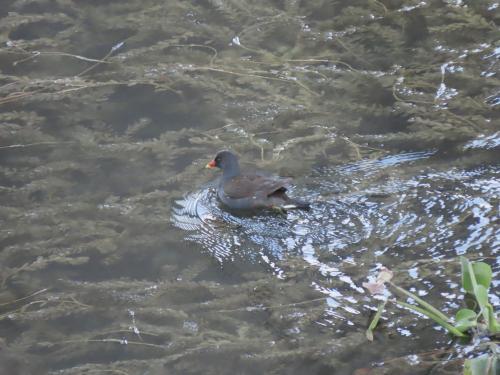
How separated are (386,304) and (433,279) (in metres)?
0.39

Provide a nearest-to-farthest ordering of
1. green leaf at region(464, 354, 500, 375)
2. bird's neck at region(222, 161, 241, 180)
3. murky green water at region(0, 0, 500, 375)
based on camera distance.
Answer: green leaf at region(464, 354, 500, 375) < murky green water at region(0, 0, 500, 375) < bird's neck at region(222, 161, 241, 180)

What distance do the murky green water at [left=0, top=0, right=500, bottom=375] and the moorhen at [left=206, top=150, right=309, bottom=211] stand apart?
11 cm

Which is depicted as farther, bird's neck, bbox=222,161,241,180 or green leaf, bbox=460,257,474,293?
bird's neck, bbox=222,161,241,180

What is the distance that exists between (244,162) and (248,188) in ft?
2.12

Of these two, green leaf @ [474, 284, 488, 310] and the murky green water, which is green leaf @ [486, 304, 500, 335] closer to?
green leaf @ [474, 284, 488, 310]

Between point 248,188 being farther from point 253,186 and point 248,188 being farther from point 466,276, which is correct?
point 466,276

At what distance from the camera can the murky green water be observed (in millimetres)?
5496

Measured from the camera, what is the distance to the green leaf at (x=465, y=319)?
16.2 feet

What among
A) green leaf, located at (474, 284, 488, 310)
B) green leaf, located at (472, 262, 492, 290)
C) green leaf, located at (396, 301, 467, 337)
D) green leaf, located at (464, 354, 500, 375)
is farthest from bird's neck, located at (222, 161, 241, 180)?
green leaf, located at (464, 354, 500, 375)

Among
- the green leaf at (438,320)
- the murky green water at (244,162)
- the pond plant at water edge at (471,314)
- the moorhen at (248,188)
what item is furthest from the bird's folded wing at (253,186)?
the green leaf at (438,320)

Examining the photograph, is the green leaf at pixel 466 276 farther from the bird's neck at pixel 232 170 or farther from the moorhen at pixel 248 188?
the bird's neck at pixel 232 170

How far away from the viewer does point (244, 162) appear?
721 cm

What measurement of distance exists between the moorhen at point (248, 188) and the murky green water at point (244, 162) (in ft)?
0.35

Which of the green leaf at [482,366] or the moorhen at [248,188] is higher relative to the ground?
the green leaf at [482,366]
